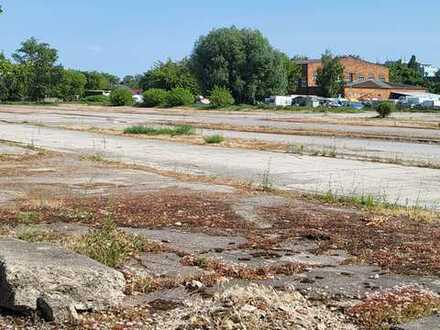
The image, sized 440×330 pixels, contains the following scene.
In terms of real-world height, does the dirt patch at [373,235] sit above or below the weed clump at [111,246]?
below

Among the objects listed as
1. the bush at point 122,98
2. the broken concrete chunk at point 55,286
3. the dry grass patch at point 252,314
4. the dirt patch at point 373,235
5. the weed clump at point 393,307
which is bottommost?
the bush at point 122,98

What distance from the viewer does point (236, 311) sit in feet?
17.2

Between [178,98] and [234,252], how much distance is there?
93.0m

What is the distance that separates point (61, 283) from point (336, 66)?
124m

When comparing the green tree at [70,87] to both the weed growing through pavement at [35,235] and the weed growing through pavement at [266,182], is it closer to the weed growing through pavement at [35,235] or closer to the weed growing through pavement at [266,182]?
the weed growing through pavement at [266,182]

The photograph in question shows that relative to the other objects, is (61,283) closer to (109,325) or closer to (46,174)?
(109,325)

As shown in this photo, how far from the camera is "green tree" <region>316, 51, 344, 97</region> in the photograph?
12606 cm

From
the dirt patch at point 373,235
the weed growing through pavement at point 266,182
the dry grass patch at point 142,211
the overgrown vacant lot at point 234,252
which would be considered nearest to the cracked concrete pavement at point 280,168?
the weed growing through pavement at point 266,182

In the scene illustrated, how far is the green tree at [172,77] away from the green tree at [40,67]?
1711cm

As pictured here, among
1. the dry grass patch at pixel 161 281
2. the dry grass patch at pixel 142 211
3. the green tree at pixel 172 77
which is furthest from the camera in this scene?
the green tree at pixel 172 77

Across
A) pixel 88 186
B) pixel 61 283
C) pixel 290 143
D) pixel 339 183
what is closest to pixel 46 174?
pixel 88 186

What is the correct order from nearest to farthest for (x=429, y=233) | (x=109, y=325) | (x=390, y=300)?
1. (x=109, y=325)
2. (x=390, y=300)
3. (x=429, y=233)

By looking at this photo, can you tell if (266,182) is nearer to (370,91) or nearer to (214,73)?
(214,73)

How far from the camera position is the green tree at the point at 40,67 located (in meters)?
126
